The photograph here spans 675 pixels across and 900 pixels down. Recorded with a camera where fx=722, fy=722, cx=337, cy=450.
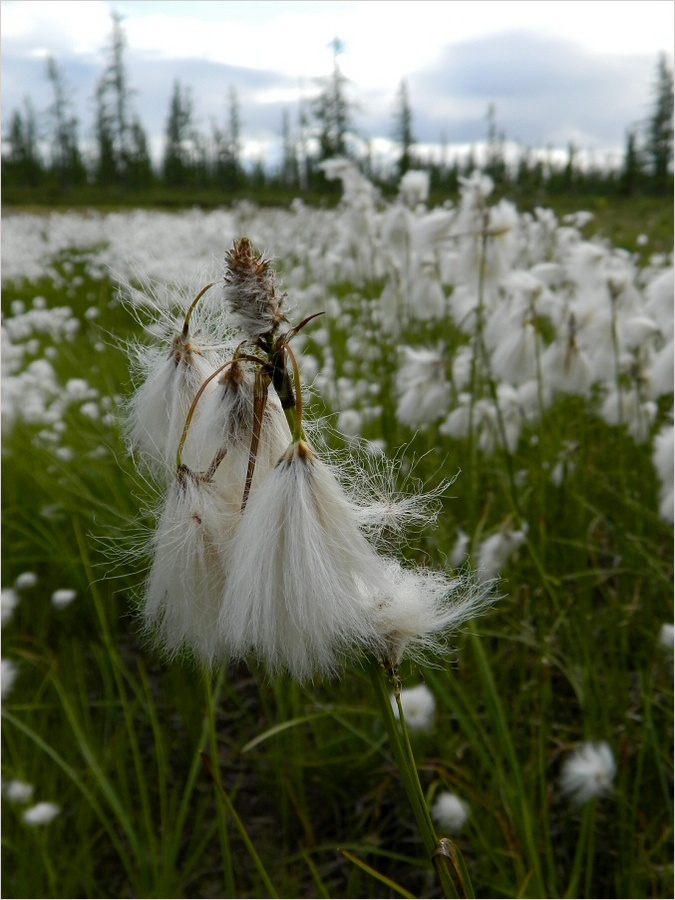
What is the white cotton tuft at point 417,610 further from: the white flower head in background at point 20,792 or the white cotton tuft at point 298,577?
the white flower head in background at point 20,792

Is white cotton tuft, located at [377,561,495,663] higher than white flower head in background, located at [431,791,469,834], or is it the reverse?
white cotton tuft, located at [377,561,495,663]

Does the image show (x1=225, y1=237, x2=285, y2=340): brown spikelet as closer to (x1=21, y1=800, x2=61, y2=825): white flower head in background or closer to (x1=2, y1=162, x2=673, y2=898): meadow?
(x1=2, y1=162, x2=673, y2=898): meadow

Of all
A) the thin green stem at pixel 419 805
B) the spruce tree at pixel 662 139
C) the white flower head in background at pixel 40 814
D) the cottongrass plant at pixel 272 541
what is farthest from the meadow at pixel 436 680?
the spruce tree at pixel 662 139

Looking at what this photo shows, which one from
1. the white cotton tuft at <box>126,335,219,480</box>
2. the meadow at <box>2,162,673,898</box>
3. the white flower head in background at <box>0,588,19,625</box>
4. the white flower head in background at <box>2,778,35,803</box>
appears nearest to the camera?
the white cotton tuft at <box>126,335,219,480</box>

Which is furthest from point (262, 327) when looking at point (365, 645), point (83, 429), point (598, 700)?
point (83, 429)

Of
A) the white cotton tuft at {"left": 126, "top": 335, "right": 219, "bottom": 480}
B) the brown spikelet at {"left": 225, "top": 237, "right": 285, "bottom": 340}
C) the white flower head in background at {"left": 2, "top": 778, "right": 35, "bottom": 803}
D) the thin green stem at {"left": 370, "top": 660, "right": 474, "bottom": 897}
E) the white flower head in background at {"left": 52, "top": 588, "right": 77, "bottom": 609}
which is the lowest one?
the white flower head in background at {"left": 2, "top": 778, "right": 35, "bottom": 803}

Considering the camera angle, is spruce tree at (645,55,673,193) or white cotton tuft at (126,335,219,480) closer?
white cotton tuft at (126,335,219,480)

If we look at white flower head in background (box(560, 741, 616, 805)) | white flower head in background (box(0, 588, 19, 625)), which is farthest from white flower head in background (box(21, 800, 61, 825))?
white flower head in background (box(560, 741, 616, 805))
